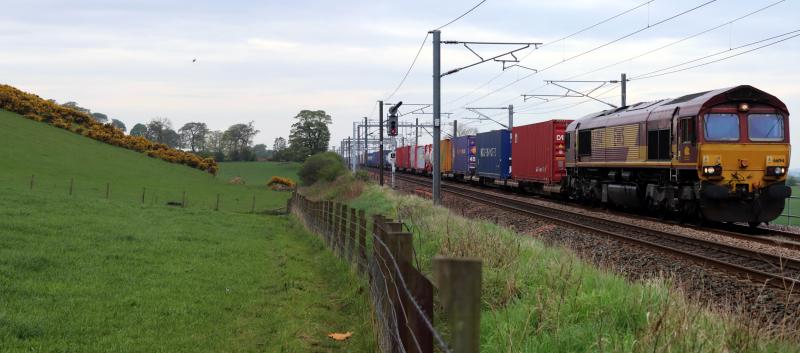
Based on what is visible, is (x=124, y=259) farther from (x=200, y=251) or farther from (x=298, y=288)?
(x=298, y=288)

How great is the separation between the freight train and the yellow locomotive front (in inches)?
0.9

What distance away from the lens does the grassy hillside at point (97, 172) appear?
138 feet

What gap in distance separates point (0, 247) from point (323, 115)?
360 feet

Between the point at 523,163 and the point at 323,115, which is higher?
the point at 323,115

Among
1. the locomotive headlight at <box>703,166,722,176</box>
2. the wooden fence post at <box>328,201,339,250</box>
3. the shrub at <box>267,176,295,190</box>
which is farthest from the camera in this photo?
the shrub at <box>267,176,295,190</box>

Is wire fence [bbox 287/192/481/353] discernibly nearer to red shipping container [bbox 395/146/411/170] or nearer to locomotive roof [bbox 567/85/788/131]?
locomotive roof [bbox 567/85/788/131]

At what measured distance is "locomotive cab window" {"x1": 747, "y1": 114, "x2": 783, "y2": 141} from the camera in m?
18.4

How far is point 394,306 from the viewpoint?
563 cm

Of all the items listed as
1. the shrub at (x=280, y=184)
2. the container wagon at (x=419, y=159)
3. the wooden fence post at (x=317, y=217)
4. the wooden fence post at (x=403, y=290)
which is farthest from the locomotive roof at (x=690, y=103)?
the shrub at (x=280, y=184)

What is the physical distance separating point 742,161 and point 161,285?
13.6m

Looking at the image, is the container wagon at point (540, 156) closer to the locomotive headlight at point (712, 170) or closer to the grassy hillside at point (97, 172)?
the locomotive headlight at point (712, 170)

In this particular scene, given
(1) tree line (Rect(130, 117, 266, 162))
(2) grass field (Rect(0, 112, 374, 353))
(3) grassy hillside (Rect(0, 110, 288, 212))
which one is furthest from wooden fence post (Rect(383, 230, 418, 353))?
(1) tree line (Rect(130, 117, 266, 162))

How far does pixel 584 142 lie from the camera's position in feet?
86.0

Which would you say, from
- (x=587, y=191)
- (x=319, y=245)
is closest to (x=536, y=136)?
(x=587, y=191)
